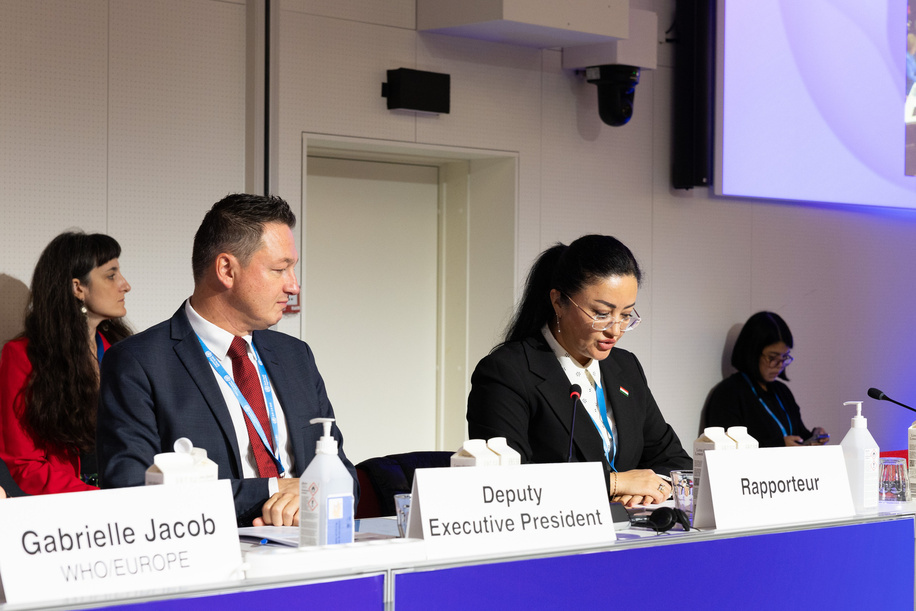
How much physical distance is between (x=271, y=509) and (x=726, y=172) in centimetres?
391

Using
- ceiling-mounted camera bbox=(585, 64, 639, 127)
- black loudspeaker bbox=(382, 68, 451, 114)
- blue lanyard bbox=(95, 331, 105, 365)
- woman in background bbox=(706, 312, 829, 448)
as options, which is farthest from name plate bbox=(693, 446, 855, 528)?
woman in background bbox=(706, 312, 829, 448)

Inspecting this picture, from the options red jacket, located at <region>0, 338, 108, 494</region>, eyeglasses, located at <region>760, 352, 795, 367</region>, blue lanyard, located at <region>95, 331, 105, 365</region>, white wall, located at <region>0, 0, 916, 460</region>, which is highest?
white wall, located at <region>0, 0, 916, 460</region>

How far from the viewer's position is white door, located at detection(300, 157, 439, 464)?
5074mm

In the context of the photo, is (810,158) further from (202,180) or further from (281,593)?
(281,593)

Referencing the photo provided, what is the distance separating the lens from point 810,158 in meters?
5.83

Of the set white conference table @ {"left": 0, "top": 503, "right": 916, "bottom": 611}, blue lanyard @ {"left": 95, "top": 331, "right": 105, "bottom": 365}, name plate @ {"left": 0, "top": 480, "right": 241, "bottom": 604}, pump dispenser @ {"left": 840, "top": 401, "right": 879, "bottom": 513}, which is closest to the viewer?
name plate @ {"left": 0, "top": 480, "right": 241, "bottom": 604}

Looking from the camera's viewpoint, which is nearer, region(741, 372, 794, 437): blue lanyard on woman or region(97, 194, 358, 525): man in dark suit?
region(97, 194, 358, 525): man in dark suit

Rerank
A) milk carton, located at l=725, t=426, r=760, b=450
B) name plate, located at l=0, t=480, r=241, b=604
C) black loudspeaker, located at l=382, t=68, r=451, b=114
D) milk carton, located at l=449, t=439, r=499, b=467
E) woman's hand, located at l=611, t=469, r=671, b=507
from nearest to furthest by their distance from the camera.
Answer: name plate, located at l=0, t=480, r=241, b=604 → milk carton, located at l=449, t=439, r=499, b=467 → milk carton, located at l=725, t=426, r=760, b=450 → woman's hand, located at l=611, t=469, r=671, b=507 → black loudspeaker, located at l=382, t=68, r=451, b=114

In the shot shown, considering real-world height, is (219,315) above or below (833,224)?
below

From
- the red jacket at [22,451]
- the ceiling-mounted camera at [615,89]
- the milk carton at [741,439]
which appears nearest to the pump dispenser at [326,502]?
the milk carton at [741,439]

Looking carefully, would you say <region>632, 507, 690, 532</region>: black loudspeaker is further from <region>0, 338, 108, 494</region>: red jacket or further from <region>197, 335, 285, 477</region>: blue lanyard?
<region>0, 338, 108, 494</region>: red jacket

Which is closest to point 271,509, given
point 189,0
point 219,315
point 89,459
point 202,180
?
point 219,315

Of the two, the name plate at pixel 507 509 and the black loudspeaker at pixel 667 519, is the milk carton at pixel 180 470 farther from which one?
the black loudspeaker at pixel 667 519

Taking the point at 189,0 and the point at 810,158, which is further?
the point at 810,158
